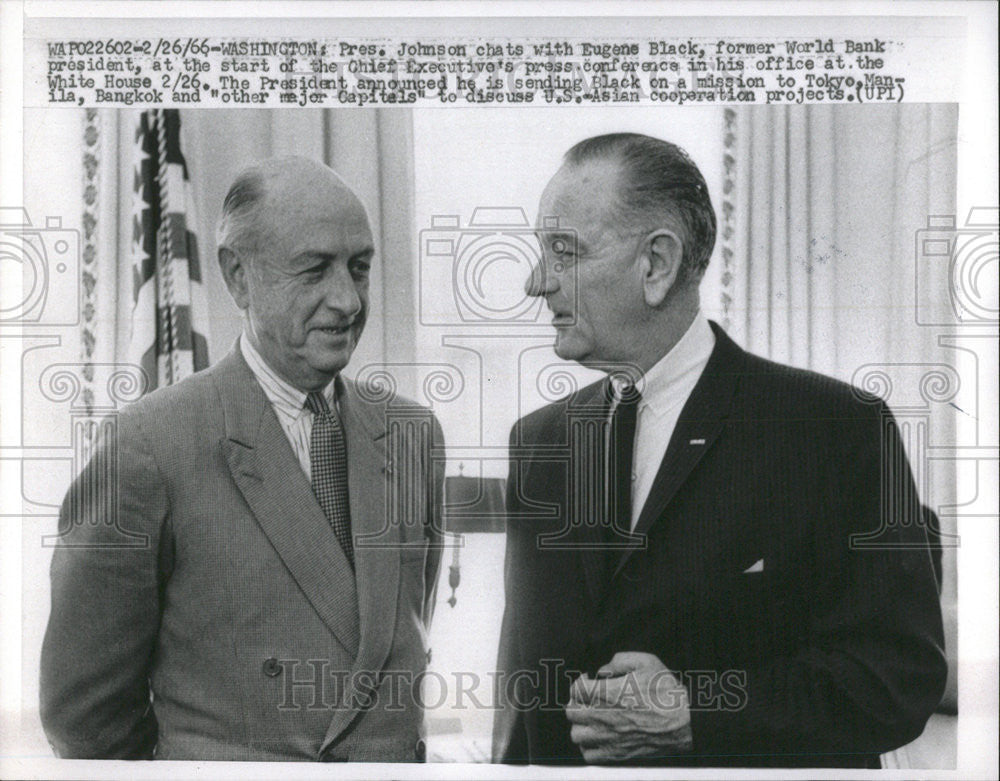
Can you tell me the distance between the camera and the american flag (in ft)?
9.30

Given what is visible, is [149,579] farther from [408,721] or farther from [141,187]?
[141,187]

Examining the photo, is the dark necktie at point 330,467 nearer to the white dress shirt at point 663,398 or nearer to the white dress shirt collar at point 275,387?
the white dress shirt collar at point 275,387

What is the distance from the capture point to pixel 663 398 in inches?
111

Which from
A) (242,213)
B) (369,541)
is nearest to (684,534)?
(369,541)

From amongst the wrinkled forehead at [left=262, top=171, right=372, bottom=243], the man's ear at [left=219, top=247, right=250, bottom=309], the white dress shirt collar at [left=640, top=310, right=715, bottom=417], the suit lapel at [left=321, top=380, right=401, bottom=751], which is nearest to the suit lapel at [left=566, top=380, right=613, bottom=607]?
the white dress shirt collar at [left=640, top=310, right=715, bottom=417]

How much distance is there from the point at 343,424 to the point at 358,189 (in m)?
0.57

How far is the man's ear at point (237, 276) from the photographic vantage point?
2814 millimetres

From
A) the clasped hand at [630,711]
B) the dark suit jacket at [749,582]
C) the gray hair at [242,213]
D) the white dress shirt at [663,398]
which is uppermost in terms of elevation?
the gray hair at [242,213]

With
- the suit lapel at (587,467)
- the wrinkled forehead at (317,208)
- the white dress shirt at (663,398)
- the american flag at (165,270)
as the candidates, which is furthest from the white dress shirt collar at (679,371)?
the american flag at (165,270)

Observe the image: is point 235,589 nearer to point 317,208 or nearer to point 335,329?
point 335,329

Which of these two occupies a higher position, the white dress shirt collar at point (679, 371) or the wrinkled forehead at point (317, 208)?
the wrinkled forehead at point (317, 208)

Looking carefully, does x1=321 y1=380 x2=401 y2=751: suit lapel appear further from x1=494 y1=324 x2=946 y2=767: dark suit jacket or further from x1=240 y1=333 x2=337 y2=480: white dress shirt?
x1=494 y1=324 x2=946 y2=767: dark suit jacket

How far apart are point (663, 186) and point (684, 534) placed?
836 mm

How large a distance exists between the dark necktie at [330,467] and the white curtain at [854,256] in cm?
100
